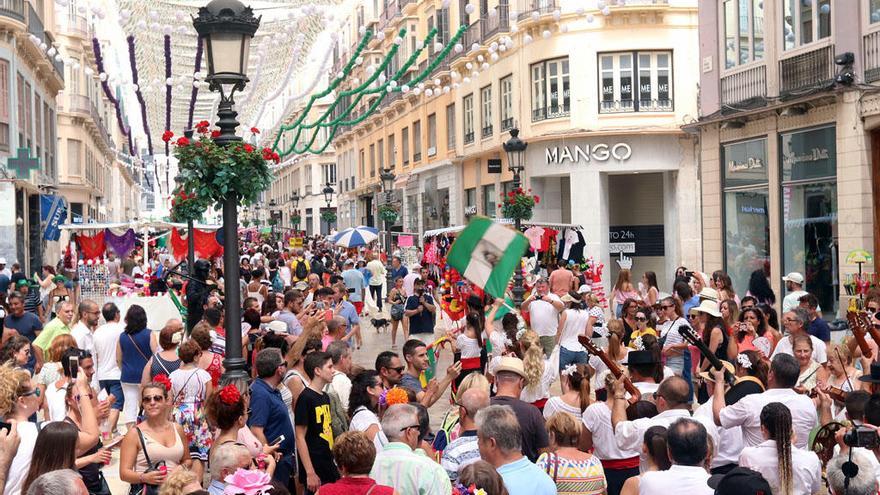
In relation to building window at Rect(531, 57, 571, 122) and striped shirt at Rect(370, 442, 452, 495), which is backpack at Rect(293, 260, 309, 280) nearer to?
building window at Rect(531, 57, 571, 122)

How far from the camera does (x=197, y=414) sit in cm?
777

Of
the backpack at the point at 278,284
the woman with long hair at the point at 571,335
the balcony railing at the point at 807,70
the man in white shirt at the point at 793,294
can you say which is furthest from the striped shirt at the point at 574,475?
the backpack at the point at 278,284

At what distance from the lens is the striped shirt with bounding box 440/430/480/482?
20.2 ft

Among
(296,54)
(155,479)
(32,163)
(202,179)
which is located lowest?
(155,479)

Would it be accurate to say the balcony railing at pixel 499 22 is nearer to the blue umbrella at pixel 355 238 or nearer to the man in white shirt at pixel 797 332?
the blue umbrella at pixel 355 238

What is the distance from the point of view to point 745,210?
76.4ft

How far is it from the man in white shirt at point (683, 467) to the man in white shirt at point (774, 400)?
3.44 feet

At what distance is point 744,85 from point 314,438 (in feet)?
58.8

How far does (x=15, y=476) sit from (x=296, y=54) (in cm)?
1863

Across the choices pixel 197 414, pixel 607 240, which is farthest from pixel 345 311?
pixel 607 240

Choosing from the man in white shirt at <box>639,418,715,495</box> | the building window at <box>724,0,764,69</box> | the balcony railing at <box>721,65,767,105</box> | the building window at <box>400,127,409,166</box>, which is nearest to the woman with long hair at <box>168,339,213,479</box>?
the man in white shirt at <box>639,418,715,495</box>

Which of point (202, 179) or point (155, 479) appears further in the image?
point (202, 179)

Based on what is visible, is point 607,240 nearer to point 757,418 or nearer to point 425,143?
point 425,143

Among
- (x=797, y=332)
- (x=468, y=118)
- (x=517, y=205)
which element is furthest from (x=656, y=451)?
(x=468, y=118)
